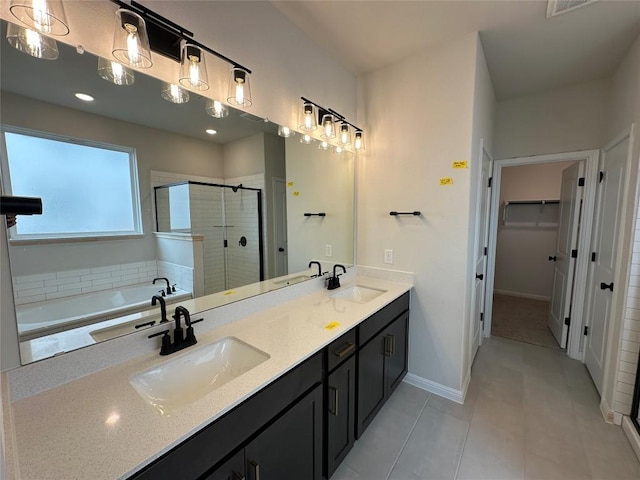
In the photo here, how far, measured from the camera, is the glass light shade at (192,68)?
4.00 feet

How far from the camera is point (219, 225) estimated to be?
1.57 meters

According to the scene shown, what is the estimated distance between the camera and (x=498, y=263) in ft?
16.0

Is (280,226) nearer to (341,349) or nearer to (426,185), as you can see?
(341,349)

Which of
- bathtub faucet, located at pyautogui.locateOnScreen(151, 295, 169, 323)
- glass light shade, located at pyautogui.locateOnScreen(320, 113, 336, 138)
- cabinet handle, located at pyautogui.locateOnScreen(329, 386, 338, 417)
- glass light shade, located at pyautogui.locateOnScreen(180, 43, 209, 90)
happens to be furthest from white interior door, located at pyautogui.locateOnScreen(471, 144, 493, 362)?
bathtub faucet, located at pyautogui.locateOnScreen(151, 295, 169, 323)

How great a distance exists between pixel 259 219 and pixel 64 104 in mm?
1034

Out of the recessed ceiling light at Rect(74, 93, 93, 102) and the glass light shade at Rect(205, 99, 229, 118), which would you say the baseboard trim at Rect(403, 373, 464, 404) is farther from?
the recessed ceiling light at Rect(74, 93, 93, 102)

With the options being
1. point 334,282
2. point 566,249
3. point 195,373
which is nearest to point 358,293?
point 334,282

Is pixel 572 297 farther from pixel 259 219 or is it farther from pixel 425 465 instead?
pixel 259 219

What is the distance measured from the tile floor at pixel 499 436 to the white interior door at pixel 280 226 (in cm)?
126

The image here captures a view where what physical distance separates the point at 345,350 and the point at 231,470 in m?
0.73

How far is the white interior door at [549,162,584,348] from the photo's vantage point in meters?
2.77

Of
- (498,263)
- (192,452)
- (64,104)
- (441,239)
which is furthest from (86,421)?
(498,263)

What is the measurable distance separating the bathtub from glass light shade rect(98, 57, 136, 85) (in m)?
0.85

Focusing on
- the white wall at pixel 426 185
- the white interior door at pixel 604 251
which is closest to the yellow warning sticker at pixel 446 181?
the white wall at pixel 426 185
